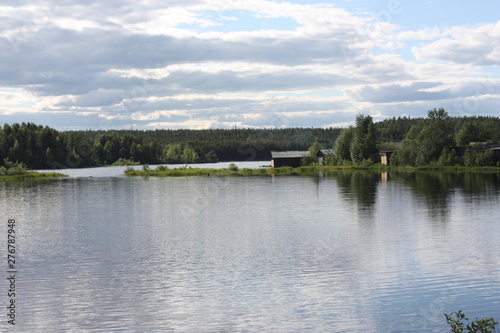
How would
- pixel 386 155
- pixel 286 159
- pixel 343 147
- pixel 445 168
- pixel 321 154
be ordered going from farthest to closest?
pixel 321 154 < pixel 286 159 < pixel 343 147 < pixel 386 155 < pixel 445 168

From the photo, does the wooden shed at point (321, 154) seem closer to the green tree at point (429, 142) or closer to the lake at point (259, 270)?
the green tree at point (429, 142)

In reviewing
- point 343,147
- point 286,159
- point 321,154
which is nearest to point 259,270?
point 286,159

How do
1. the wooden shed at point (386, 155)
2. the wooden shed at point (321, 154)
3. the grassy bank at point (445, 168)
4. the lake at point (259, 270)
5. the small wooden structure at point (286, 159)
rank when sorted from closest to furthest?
the lake at point (259, 270) → the grassy bank at point (445, 168) → the wooden shed at point (386, 155) → the small wooden structure at point (286, 159) → the wooden shed at point (321, 154)

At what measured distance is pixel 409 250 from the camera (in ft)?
70.9

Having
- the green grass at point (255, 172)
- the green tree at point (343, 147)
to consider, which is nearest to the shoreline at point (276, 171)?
the green grass at point (255, 172)

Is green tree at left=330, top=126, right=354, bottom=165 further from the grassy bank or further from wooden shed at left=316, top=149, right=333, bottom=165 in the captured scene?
the grassy bank

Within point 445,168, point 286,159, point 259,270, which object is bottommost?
point 259,270

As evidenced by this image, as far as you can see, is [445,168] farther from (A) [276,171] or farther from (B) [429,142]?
(A) [276,171]

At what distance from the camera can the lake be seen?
13.7m

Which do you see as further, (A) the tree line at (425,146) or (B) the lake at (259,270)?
(A) the tree line at (425,146)

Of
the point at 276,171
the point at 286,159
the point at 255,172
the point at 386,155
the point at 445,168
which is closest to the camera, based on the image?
the point at 445,168

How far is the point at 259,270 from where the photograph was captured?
18781mm

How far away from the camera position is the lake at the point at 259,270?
13734 mm

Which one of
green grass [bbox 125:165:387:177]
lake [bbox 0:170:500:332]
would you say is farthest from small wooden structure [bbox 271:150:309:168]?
lake [bbox 0:170:500:332]
